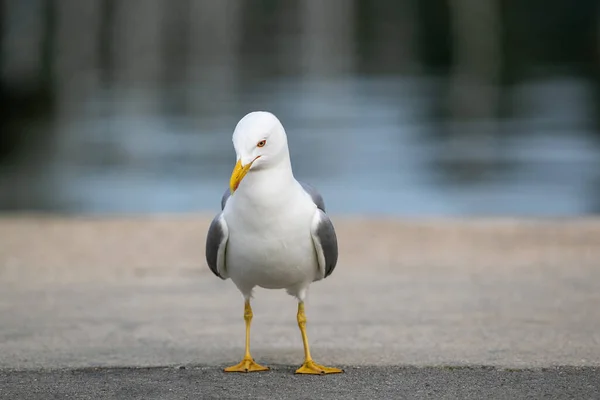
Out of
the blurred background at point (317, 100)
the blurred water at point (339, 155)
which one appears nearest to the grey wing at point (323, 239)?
the blurred water at point (339, 155)

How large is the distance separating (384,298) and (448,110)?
1803 centimetres

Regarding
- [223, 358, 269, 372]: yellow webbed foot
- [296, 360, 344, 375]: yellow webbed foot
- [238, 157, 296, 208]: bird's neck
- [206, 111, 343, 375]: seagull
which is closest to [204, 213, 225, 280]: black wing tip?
[206, 111, 343, 375]: seagull

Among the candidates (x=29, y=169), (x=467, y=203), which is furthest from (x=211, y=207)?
(x=29, y=169)

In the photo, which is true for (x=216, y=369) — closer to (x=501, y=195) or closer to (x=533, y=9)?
(x=501, y=195)

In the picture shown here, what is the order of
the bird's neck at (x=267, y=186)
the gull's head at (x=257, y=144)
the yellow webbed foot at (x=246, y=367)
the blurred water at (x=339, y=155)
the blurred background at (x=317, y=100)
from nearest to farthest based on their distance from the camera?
1. the gull's head at (x=257, y=144)
2. the bird's neck at (x=267, y=186)
3. the yellow webbed foot at (x=246, y=367)
4. the blurred water at (x=339, y=155)
5. the blurred background at (x=317, y=100)

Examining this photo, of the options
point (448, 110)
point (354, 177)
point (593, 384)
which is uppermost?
point (448, 110)

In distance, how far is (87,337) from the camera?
5.43m

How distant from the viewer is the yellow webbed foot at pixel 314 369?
15.2 feet

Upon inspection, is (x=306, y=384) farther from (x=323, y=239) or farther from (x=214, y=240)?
(x=214, y=240)

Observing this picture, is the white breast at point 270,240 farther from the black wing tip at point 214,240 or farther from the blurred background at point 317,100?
the blurred background at point 317,100

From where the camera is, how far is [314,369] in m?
4.65

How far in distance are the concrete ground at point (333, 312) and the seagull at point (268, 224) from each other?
0.42m

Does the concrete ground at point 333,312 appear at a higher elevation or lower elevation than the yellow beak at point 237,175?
lower

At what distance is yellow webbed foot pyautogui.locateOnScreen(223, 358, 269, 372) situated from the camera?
4.67m
